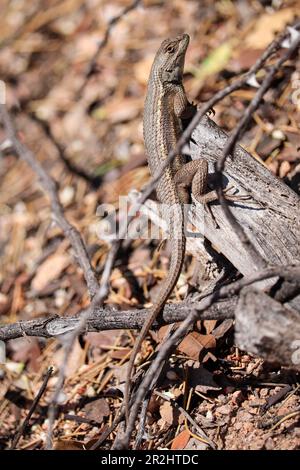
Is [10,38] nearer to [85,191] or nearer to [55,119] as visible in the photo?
[55,119]


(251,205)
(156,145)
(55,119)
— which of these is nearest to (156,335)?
(251,205)

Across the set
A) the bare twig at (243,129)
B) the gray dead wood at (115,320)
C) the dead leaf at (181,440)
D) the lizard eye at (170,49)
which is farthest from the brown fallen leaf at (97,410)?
the lizard eye at (170,49)

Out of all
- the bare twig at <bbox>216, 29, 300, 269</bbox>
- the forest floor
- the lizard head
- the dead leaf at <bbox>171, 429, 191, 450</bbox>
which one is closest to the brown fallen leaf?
the forest floor

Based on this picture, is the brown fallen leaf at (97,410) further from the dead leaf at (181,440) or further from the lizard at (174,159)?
the lizard at (174,159)

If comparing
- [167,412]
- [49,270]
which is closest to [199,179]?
[167,412]

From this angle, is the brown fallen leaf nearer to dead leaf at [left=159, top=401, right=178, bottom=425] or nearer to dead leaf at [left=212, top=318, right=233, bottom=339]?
dead leaf at [left=159, top=401, right=178, bottom=425]

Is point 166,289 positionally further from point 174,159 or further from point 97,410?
point 174,159
